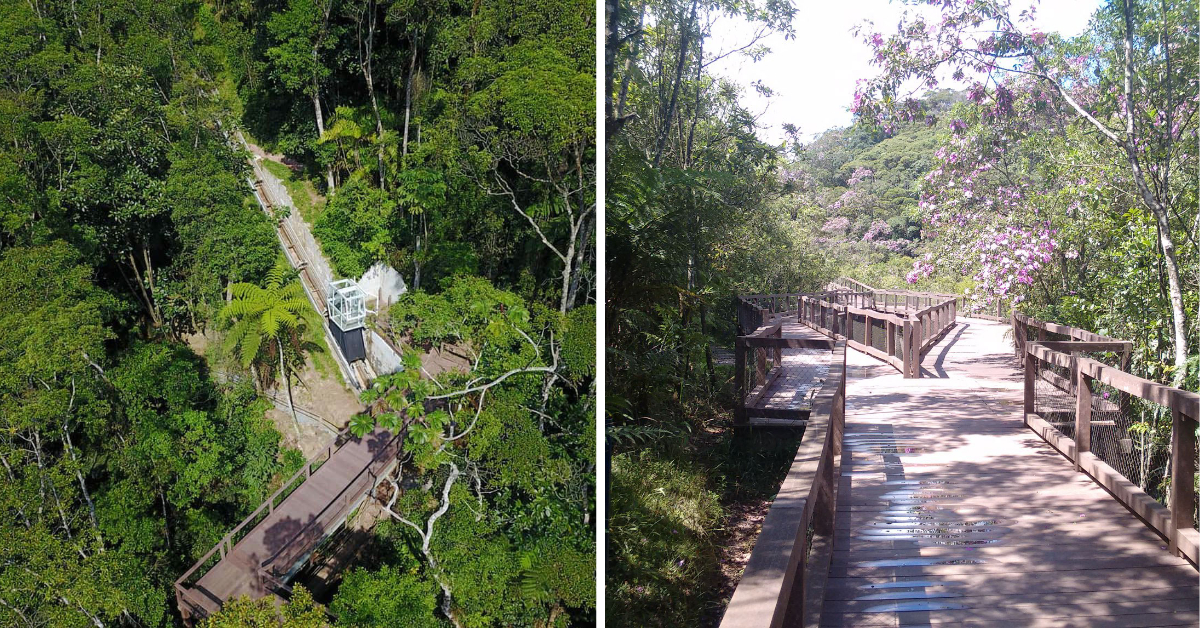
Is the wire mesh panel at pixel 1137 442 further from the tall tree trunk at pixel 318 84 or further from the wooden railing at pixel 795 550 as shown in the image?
the tall tree trunk at pixel 318 84

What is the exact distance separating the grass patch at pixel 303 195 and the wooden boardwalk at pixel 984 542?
6.05ft

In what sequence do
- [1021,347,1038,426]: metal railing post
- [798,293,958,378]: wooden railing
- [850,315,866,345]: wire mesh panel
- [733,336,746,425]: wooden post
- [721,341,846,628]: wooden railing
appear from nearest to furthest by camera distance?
[721,341,846,628]: wooden railing < [1021,347,1038,426]: metal railing post < [733,336,746,425]: wooden post < [798,293,958,378]: wooden railing < [850,315,866,345]: wire mesh panel

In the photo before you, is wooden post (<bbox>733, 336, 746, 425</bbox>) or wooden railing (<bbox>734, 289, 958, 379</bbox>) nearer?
wooden post (<bbox>733, 336, 746, 425</bbox>)

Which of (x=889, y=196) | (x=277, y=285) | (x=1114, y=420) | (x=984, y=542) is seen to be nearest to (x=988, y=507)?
(x=984, y=542)

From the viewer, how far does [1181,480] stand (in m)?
2.28

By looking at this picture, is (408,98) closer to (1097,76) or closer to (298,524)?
(298,524)

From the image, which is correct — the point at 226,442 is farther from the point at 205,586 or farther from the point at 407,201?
the point at 407,201

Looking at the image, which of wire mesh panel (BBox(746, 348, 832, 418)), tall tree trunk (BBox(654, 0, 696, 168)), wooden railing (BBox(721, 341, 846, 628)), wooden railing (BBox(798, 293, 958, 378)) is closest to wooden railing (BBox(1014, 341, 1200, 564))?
wooden railing (BBox(798, 293, 958, 378))

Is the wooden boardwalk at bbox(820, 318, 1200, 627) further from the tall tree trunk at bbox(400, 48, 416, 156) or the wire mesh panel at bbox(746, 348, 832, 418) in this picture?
the tall tree trunk at bbox(400, 48, 416, 156)

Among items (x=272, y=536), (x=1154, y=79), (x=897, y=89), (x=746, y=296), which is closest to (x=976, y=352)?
(x=746, y=296)

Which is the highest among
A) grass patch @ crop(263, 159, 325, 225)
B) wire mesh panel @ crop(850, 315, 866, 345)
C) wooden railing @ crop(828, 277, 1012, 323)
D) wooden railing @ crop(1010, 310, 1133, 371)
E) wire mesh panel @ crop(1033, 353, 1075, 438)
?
grass patch @ crop(263, 159, 325, 225)

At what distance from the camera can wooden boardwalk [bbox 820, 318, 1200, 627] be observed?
1.90 meters

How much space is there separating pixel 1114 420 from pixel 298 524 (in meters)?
3.61

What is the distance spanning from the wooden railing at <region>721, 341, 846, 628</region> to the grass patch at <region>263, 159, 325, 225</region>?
1.43m
